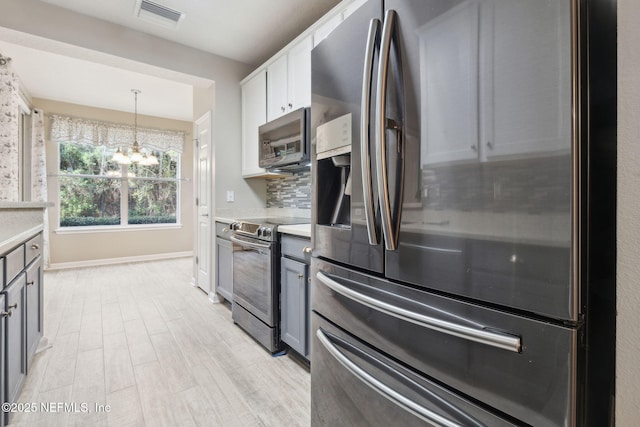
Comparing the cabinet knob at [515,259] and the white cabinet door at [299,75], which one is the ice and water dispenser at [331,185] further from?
the white cabinet door at [299,75]

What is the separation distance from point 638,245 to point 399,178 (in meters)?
0.48

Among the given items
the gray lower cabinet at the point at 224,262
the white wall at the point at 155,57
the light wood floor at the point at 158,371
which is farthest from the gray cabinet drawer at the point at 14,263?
the white wall at the point at 155,57

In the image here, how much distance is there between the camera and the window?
4914 mm

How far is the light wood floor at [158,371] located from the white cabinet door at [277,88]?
1932mm

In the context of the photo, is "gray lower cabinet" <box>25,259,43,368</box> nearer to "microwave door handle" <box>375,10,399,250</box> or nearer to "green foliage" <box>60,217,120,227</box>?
"microwave door handle" <box>375,10,399,250</box>

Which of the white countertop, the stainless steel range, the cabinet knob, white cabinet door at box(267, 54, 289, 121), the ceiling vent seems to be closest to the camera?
the cabinet knob

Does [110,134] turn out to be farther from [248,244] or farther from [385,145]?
[385,145]

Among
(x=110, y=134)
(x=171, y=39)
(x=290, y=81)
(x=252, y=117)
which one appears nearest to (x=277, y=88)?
(x=290, y=81)

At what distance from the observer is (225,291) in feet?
9.75

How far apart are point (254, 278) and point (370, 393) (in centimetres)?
148

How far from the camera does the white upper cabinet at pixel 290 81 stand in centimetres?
237

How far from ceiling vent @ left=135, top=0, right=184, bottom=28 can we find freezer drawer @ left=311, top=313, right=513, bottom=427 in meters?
2.65

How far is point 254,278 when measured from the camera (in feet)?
7.44

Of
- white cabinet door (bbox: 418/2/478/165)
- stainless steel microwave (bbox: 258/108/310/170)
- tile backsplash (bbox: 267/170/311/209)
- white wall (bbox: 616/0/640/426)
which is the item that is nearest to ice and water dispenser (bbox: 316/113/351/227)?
white cabinet door (bbox: 418/2/478/165)
